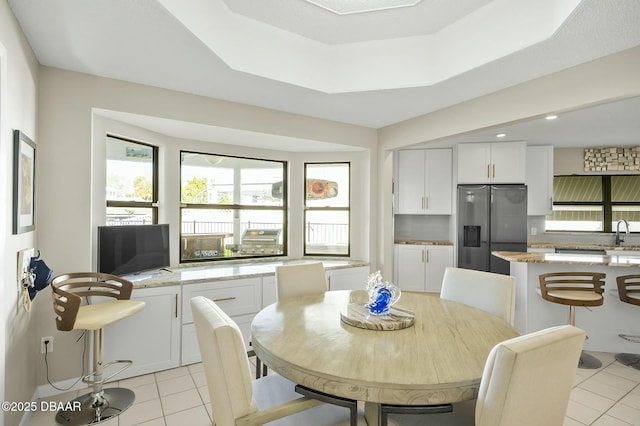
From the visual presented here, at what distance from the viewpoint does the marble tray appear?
1735mm

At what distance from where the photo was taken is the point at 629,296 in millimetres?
3012

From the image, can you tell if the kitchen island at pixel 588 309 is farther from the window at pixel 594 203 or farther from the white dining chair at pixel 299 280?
the window at pixel 594 203

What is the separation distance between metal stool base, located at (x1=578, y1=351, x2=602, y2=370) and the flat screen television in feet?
13.1

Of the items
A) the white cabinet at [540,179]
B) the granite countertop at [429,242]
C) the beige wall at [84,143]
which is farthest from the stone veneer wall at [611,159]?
the beige wall at [84,143]

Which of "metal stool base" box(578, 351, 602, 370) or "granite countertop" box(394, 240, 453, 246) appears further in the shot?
"granite countertop" box(394, 240, 453, 246)

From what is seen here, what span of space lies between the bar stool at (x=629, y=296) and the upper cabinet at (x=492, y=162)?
2.04 m

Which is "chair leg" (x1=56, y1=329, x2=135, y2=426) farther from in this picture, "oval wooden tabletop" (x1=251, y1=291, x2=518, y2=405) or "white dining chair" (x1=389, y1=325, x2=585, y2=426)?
"white dining chair" (x1=389, y1=325, x2=585, y2=426)

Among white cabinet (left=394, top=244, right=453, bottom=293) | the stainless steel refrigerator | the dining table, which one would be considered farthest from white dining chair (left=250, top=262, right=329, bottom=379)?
the stainless steel refrigerator

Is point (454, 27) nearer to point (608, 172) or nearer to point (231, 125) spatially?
point (231, 125)

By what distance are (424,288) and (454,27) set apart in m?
3.76

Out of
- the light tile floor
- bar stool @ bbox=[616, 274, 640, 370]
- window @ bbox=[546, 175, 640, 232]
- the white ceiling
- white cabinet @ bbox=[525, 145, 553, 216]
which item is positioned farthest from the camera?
window @ bbox=[546, 175, 640, 232]

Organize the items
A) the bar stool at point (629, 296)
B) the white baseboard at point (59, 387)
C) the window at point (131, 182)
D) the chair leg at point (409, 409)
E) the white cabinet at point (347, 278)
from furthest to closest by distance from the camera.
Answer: the white cabinet at point (347, 278)
the window at point (131, 182)
the bar stool at point (629, 296)
the white baseboard at point (59, 387)
the chair leg at point (409, 409)

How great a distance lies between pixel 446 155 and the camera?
5.26 meters

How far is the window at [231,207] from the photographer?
3.88m
